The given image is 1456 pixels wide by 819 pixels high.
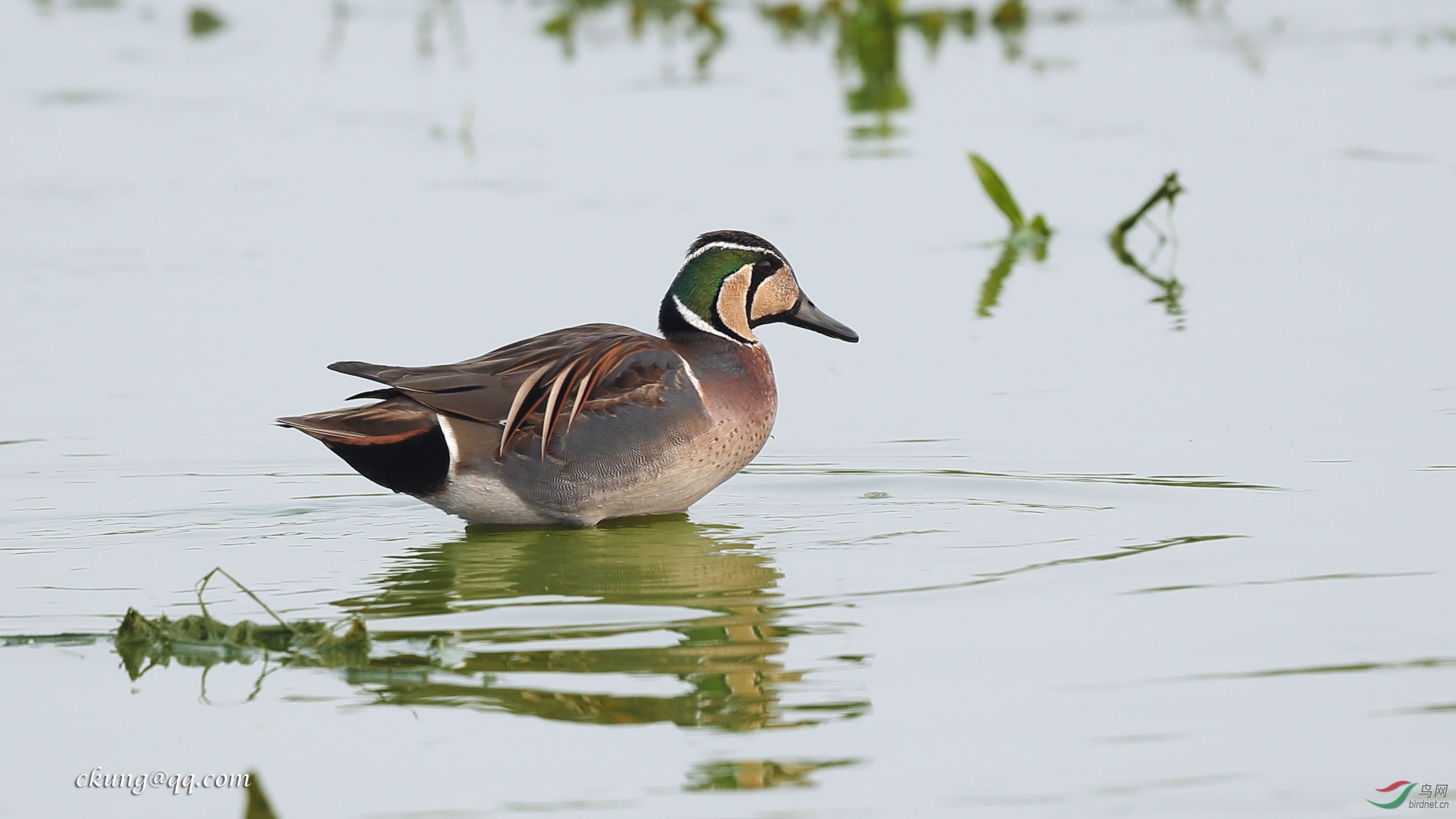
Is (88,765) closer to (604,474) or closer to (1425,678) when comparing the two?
(604,474)

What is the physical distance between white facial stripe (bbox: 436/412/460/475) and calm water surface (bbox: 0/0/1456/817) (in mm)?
301

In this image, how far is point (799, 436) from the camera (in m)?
8.90

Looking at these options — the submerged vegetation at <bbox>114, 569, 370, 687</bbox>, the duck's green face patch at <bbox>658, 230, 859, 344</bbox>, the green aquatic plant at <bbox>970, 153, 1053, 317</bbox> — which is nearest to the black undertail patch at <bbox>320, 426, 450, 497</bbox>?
the duck's green face patch at <bbox>658, 230, 859, 344</bbox>

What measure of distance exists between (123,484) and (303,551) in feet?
4.04

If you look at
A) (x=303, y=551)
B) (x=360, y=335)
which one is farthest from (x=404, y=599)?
(x=360, y=335)

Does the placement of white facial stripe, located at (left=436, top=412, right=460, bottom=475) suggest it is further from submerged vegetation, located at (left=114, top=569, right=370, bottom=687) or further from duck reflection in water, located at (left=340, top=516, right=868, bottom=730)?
submerged vegetation, located at (left=114, top=569, right=370, bottom=687)

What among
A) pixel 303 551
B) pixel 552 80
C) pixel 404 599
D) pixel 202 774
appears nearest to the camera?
pixel 202 774

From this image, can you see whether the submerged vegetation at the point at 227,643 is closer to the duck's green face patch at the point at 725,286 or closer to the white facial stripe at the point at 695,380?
the white facial stripe at the point at 695,380

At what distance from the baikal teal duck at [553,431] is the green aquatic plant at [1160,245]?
11.2ft

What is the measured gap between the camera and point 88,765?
5.05m

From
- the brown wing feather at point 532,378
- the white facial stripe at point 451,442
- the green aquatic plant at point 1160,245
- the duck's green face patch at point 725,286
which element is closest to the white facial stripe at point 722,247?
the duck's green face patch at point 725,286

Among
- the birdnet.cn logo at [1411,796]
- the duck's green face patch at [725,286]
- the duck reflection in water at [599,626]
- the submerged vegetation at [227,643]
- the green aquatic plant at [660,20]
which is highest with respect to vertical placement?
the green aquatic plant at [660,20]

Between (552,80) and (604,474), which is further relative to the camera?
(552,80)

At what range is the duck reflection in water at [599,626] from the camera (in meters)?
5.36
